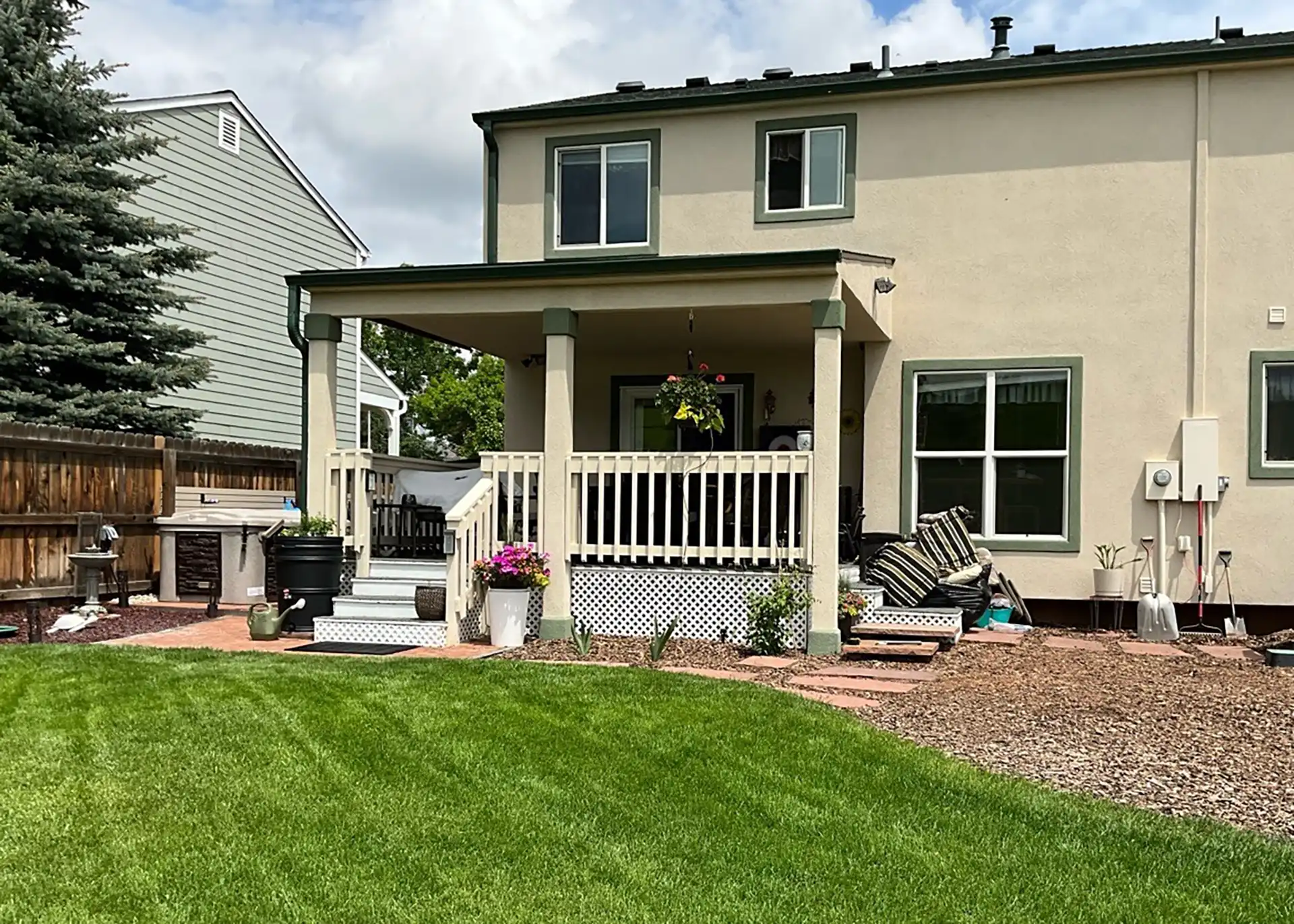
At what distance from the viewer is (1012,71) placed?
1091cm

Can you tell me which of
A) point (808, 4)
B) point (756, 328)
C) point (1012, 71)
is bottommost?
point (756, 328)

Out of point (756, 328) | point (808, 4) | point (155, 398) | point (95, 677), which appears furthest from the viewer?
point (155, 398)

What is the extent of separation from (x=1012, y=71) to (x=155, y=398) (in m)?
11.6

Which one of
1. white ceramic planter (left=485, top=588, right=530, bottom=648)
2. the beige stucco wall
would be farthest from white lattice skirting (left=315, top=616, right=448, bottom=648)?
the beige stucco wall

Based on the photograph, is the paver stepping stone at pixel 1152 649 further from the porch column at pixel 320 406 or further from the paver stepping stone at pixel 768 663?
the porch column at pixel 320 406

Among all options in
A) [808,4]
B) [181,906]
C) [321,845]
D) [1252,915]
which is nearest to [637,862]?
[321,845]

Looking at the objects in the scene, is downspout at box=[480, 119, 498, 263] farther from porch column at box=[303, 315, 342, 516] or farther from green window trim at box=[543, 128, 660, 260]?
porch column at box=[303, 315, 342, 516]

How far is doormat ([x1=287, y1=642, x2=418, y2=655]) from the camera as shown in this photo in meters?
8.50

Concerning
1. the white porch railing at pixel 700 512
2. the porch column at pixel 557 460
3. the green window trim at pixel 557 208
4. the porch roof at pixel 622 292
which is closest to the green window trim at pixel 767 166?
the porch roof at pixel 622 292

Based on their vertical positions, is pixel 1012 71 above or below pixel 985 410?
above

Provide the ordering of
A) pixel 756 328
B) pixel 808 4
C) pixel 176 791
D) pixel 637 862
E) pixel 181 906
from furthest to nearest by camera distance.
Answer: pixel 808 4 < pixel 756 328 < pixel 176 791 < pixel 637 862 < pixel 181 906

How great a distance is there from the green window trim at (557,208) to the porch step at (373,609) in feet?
15.0

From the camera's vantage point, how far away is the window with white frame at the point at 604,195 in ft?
40.1

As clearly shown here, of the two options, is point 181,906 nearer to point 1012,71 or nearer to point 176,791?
point 176,791
